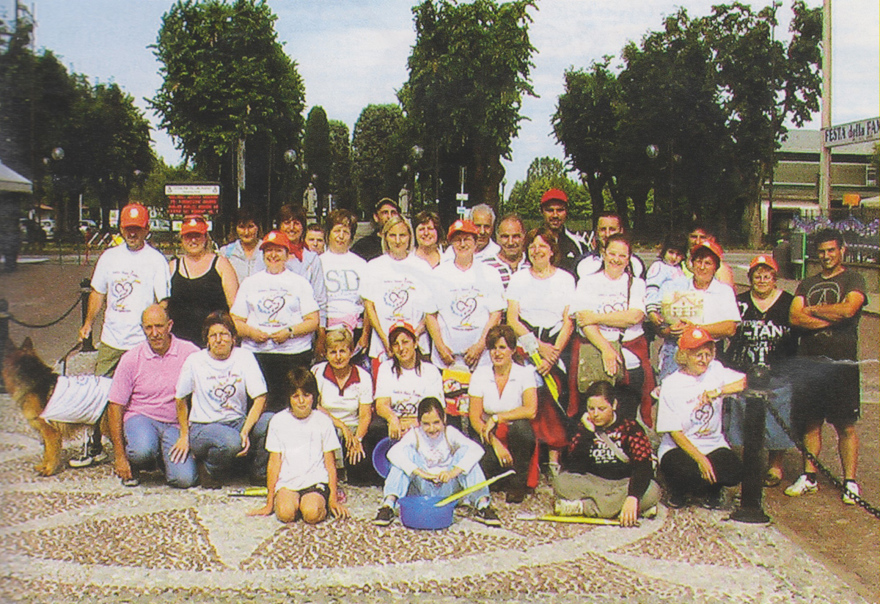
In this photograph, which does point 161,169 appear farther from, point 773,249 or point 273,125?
point 773,249

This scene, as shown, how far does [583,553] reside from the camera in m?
3.98

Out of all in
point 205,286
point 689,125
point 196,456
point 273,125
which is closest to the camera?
point 196,456

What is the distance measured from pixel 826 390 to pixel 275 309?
340 centimetres

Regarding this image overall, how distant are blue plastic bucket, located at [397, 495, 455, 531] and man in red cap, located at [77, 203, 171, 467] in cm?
216

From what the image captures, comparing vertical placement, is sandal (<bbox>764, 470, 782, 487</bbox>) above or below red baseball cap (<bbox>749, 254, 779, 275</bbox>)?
below

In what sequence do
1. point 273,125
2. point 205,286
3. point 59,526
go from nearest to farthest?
1. point 59,526
2. point 205,286
3. point 273,125

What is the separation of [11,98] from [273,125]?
6.26 ft

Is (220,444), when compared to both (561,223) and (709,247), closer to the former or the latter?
(561,223)

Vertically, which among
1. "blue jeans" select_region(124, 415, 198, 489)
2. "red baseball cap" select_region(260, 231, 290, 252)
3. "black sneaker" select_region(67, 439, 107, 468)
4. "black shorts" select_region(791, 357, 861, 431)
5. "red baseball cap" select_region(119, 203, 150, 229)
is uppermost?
"red baseball cap" select_region(119, 203, 150, 229)

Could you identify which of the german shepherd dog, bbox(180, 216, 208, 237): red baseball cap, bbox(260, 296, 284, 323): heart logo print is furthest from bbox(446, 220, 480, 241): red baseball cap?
the german shepherd dog

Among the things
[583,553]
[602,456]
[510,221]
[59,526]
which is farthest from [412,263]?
[59,526]

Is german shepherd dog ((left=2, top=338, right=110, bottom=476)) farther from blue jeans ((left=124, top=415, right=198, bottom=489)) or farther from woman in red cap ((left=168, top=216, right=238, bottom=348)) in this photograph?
woman in red cap ((left=168, top=216, right=238, bottom=348))

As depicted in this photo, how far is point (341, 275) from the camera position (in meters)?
5.46

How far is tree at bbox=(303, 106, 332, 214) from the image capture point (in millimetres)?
5680
